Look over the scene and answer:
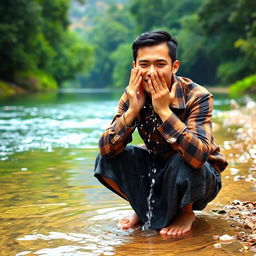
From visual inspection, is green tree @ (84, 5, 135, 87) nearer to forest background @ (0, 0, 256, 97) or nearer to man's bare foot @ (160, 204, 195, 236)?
forest background @ (0, 0, 256, 97)

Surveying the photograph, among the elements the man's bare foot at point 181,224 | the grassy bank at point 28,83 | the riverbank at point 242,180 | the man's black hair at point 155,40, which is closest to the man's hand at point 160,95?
the man's black hair at point 155,40

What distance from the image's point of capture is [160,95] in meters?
3.54

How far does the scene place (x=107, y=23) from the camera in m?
118

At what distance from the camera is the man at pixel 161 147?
3.55 meters

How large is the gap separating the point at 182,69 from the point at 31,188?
67.3 m

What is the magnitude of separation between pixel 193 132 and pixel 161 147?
13.1 inches

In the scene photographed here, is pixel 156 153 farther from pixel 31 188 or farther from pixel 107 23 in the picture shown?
pixel 107 23

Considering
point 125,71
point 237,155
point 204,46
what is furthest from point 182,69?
point 237,155

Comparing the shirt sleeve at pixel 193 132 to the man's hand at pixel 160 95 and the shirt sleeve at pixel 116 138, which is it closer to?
the man's hand at pixel 160 95

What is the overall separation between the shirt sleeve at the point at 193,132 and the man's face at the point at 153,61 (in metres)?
0.29

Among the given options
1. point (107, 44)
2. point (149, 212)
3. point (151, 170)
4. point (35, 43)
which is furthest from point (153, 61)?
point (107, 44)

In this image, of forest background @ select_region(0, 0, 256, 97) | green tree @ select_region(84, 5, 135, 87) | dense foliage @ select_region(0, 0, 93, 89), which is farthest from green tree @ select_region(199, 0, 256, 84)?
green tree @ select_region(84, 5, 135, 87)

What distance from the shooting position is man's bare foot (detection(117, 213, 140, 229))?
3.89 m

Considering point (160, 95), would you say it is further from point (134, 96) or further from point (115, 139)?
point (115, 139)
